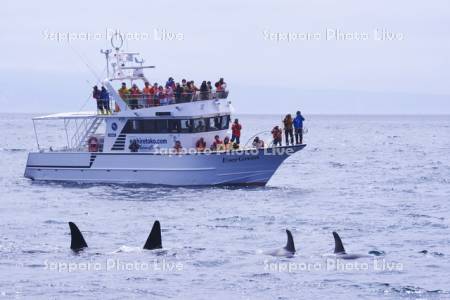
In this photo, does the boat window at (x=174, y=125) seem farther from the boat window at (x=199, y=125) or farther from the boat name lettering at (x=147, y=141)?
the boat window at (x=199, y=125)

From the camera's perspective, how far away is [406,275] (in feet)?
97.9

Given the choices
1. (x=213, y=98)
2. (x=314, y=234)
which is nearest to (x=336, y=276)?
(x=314, y=234)

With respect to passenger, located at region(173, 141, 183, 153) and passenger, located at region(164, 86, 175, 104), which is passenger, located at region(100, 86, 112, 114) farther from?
passenger, located at region(173, 141, 183, 153)

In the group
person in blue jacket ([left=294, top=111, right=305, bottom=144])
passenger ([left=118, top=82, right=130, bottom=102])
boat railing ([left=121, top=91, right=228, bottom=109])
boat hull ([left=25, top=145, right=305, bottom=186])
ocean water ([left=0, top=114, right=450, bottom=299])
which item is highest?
passenger ([left=118, top=82, right=130, bottom=102])

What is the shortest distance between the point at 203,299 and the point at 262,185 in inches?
1013

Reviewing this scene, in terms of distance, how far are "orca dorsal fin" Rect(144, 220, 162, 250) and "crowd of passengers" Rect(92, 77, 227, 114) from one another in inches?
719

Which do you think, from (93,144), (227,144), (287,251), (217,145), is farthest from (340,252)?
(93,144)

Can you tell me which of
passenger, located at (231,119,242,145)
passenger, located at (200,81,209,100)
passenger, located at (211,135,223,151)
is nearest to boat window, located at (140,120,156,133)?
passenger, located at (200,81,209,100)

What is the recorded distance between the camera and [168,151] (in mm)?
50344

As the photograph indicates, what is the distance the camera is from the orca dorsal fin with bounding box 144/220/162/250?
3225cm

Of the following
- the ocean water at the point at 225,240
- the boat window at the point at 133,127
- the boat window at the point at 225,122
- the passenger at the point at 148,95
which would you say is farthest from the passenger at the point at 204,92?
the ocean water at the point at 225,240

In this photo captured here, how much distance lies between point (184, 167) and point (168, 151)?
1.06m

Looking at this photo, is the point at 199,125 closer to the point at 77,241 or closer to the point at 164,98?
the point at 164,98

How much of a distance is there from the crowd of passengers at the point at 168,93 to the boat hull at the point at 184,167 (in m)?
2.57
